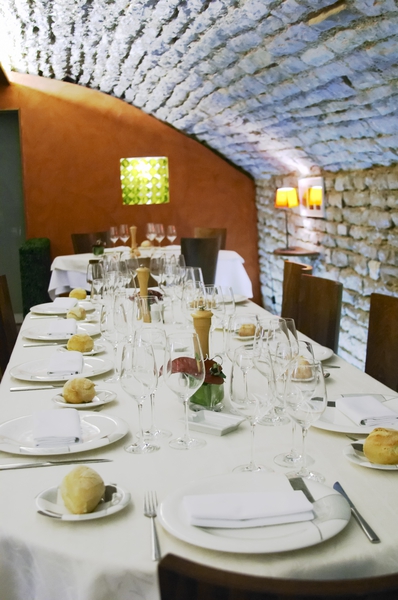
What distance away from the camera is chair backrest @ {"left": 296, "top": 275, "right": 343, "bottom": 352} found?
282 cm

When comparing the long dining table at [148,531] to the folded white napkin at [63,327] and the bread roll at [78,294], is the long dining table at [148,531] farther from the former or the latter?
the bread roll at [78,294]

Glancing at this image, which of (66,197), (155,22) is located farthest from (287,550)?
(66,197)

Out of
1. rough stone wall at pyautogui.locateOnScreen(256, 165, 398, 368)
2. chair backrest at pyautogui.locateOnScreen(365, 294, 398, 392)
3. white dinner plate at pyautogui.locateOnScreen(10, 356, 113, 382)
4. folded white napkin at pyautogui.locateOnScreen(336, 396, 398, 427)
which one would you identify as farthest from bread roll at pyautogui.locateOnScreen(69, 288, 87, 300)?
folded white napkin at pyautogui.locateOnScreen(336, 396, 398, 427)

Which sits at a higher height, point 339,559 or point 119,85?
point 119,85

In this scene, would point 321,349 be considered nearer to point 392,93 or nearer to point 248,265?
point 392,93

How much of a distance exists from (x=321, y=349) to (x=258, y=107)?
3.50 metres

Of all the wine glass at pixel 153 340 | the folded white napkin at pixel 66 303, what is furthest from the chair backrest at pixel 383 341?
the folded white napkin at pixel 66 303

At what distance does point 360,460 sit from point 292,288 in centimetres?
215

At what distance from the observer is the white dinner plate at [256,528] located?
3.33 feet

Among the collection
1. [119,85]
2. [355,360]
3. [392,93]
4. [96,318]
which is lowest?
[355,360]

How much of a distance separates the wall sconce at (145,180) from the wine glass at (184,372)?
6.55m

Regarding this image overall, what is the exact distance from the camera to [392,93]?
3512mm

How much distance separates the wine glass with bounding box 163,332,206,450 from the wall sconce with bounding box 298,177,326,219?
4.19 m

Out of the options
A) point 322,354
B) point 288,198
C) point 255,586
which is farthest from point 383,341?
point 288,198
